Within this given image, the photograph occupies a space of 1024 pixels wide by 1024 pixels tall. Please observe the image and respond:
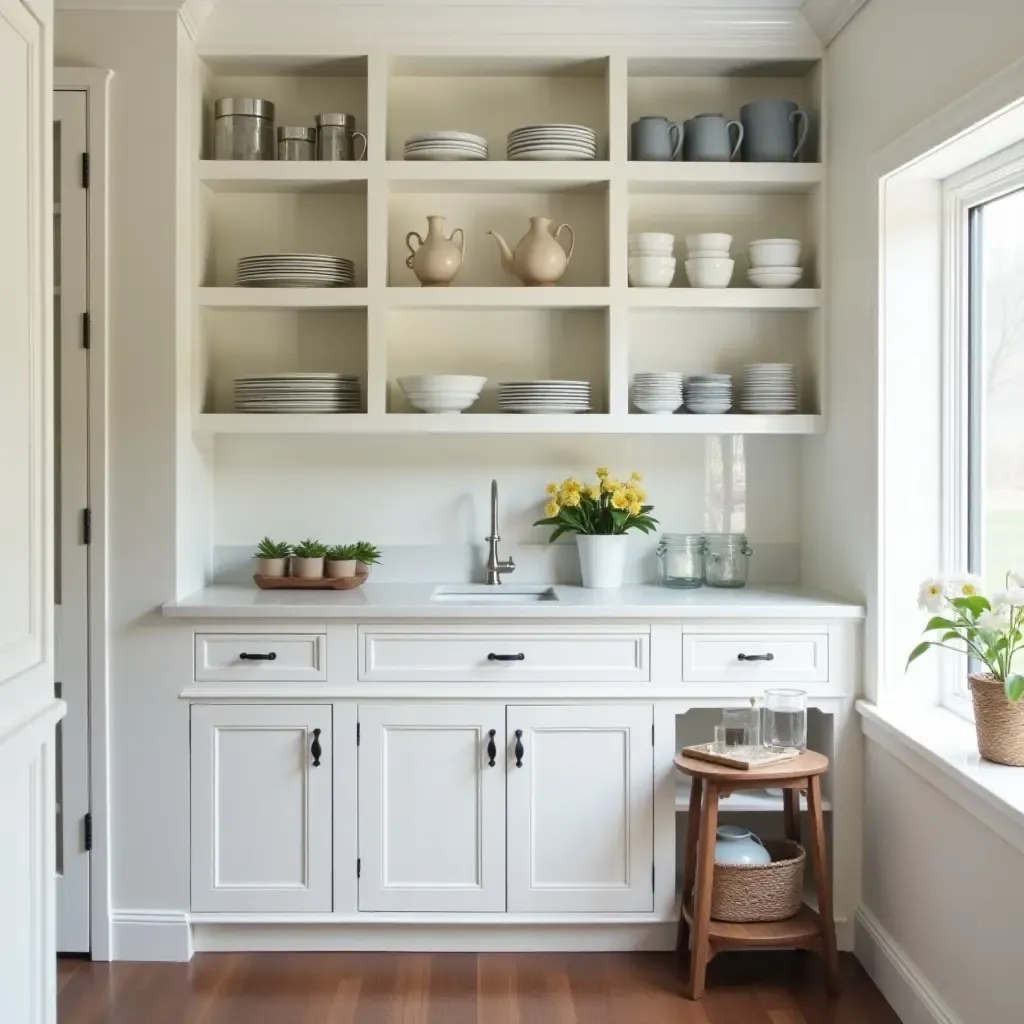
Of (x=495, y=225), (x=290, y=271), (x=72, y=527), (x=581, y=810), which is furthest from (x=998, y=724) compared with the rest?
(x=72, y=527)

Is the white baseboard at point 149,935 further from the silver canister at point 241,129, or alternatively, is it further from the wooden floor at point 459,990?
the silver canister at point 241,129

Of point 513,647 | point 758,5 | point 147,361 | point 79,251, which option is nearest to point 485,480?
point 513,647

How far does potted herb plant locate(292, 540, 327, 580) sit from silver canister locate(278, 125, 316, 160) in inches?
44.4

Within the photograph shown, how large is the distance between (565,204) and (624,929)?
213 centimetres

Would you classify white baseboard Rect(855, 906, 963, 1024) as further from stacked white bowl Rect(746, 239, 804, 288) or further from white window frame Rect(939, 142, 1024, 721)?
stacked white bowl Rect(746, 239, 804, 288)

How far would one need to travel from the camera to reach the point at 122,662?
313 cm

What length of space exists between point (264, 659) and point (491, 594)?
0.75 m

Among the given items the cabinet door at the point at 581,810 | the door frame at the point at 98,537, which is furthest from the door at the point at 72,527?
the cabinet door at the point at 581,810

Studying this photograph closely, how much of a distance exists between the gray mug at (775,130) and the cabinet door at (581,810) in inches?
64.0

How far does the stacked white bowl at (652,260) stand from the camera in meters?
3.37

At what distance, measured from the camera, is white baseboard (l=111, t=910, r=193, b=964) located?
3.13 metres

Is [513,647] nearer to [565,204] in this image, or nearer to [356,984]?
[356,984]

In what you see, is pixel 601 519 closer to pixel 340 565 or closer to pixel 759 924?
pixel 340 565

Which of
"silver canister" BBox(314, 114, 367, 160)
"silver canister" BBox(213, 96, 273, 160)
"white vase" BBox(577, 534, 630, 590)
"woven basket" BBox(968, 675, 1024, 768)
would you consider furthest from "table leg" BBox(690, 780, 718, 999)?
"silver canister" BBox(213, 96, 273, 160)
